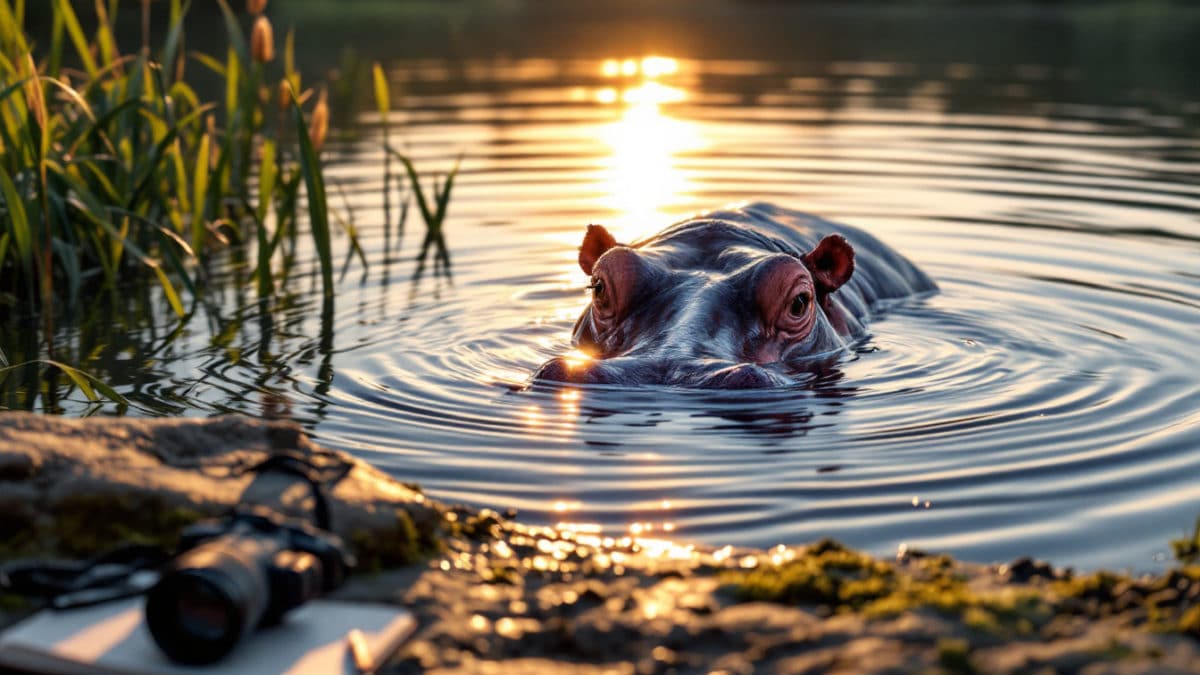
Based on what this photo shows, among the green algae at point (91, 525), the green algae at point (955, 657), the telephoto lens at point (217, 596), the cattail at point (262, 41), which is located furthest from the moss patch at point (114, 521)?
the cattail at point (262, 41)

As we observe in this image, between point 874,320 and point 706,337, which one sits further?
point 874,320

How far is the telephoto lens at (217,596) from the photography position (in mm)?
2723

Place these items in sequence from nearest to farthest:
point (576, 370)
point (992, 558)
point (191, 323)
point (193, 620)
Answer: point (193, 620) < point (992, 558) < point (576, 370) < point (191, 323)

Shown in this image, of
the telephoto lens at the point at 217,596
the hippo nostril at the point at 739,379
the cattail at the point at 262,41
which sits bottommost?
the hippo nostril at the point at 739,379

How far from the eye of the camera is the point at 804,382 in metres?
5.70

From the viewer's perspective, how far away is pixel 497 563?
11.6 feet

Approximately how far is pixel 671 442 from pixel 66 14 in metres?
4.34

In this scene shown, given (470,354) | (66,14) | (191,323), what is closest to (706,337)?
(470,354)

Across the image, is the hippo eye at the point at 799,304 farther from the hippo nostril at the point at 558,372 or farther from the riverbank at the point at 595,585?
the riverbank at the point at 595,585

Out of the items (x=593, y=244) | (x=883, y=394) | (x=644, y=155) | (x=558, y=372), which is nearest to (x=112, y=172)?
(x=593, y=244)

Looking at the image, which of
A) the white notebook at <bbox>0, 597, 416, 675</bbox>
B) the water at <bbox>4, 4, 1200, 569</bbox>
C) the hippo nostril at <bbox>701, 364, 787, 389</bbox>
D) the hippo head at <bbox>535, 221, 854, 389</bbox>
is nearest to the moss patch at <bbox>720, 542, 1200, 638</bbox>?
the water at <bbox>4, 4, 1200, 569</bbox>

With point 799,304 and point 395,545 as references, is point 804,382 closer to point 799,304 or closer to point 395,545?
point 799,304

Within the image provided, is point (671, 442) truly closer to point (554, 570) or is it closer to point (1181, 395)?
point (554, 570)

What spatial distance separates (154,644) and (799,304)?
12.2ft
